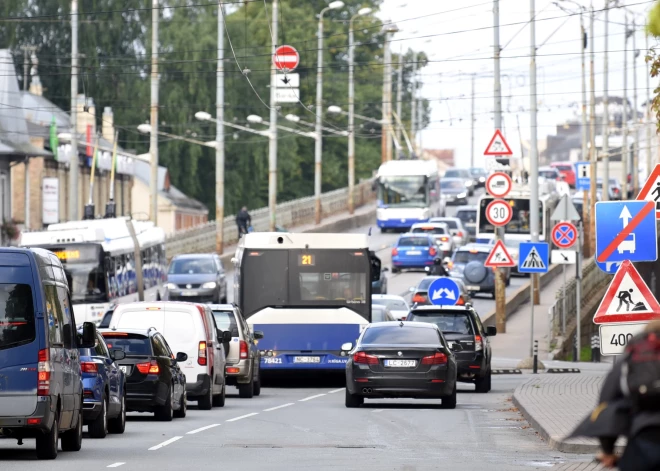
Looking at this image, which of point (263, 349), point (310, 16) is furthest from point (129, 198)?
point (263, 349)

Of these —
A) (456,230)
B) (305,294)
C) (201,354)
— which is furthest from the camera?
(456,230)

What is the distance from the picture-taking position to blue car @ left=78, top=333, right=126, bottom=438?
19.1 meters

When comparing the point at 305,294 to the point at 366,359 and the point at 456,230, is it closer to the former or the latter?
the point at 366,359

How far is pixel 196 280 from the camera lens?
178ft

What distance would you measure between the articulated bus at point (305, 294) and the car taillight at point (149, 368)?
1016 centimetres

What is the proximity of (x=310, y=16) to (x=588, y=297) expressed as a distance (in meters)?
53.9

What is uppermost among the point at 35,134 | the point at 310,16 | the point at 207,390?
the point at 310,16

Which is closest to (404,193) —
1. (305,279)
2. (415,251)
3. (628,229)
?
(415,251)

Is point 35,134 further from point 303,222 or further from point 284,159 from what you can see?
point 284,159

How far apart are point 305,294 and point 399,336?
24.0 feet

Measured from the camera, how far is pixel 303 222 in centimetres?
8875

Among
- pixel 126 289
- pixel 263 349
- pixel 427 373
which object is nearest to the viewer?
pixel 427 373

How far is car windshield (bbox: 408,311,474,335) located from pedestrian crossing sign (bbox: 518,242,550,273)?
22.9 feet

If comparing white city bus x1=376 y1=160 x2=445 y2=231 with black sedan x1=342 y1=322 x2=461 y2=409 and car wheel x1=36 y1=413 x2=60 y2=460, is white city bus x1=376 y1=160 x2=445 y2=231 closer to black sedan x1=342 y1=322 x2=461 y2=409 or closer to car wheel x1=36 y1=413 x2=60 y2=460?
black sedan x1=342 y1=322 x2=461 y2=409
